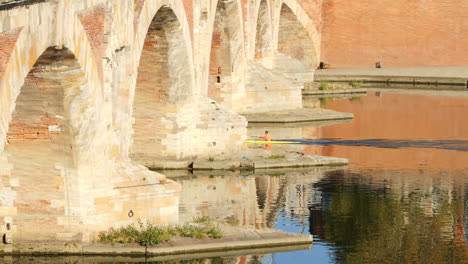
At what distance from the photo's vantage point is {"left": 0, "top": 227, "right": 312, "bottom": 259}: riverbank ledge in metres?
18.2

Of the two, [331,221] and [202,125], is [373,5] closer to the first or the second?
[202,125]

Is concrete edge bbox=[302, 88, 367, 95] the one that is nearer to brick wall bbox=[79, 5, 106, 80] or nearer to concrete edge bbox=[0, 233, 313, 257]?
brick wall bbox=[79, 5, 106, 80]

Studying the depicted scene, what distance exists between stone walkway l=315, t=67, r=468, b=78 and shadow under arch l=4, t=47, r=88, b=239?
1338 inches

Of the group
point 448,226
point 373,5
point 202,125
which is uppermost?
point 373,5

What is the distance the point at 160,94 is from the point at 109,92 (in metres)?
7.31

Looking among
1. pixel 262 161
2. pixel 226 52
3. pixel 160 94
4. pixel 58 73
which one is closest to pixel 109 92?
pixel 58 73

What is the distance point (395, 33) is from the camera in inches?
2203

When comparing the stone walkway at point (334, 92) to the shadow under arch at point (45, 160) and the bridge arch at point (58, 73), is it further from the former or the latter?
the shadow under arch at point (45, 160)

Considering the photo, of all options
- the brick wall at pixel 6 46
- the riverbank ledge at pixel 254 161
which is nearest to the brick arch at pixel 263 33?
the riverbank ledge at pixel 254 161

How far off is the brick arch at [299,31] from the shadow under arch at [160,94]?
25.0m

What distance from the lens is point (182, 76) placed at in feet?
89.0

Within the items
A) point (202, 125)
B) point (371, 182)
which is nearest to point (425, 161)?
point (371, 182)

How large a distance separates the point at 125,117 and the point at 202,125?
6.75 m

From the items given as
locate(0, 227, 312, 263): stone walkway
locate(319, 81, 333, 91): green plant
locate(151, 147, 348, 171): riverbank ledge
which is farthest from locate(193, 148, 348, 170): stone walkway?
locate(319, 81, 333, 91): green plant
